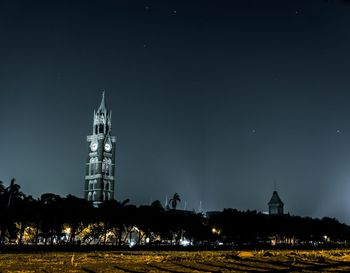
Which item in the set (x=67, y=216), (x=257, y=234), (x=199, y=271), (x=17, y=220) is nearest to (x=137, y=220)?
(x=67, y=216)

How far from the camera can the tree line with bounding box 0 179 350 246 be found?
102312mm

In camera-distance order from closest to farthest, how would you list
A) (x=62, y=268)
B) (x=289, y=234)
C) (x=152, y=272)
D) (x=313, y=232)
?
(x=152, y=272)
(x=62, y=268)
(x=289, y=234)
(x=313, y=232)

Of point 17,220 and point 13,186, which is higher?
point 13,186

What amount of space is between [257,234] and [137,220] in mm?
50163

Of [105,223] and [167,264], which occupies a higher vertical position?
[105,223]

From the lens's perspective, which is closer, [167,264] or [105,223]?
[167,264]

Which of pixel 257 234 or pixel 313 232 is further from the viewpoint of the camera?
pixel 313 232

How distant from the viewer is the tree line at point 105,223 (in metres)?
102

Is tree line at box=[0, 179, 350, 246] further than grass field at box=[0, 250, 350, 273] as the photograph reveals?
Yes

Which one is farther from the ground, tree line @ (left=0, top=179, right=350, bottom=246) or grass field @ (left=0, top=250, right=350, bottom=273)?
tree line @ (left=0, top=179, right=350, bottom=246)

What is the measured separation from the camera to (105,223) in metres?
125

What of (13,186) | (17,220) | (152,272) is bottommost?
(152,272)

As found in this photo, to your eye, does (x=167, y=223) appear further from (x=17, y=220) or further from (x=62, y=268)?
(x=62, y=268)

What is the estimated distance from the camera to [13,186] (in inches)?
4006
